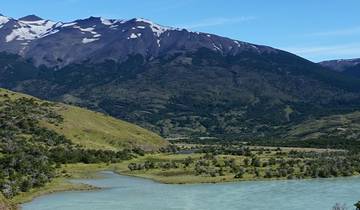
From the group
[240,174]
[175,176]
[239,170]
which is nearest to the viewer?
[240,174]

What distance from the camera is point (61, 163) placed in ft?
576

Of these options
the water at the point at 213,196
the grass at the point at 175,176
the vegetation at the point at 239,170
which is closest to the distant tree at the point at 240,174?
the vegetation at the point at 239,170

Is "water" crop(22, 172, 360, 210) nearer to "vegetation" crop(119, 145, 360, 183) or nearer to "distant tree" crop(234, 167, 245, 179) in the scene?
"vegetation" crop(119, 145, 360, 183)

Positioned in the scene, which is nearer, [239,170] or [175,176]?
[175,176]

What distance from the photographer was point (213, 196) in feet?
370

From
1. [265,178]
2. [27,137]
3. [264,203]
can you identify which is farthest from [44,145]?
[264,203]

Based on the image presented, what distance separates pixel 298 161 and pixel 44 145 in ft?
255

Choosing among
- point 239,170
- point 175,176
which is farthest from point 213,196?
point 239,170

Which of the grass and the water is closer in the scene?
the water

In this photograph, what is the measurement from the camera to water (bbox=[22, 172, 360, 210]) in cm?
10050

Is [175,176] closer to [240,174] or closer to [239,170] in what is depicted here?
[239,170]

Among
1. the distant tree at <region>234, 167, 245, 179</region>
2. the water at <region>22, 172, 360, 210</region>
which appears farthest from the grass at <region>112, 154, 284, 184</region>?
the water at <region>22, 172, 360, 210</region>

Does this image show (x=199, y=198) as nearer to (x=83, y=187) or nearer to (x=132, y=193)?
(x=132, y=193)

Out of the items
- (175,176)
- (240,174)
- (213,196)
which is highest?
(240,174)
